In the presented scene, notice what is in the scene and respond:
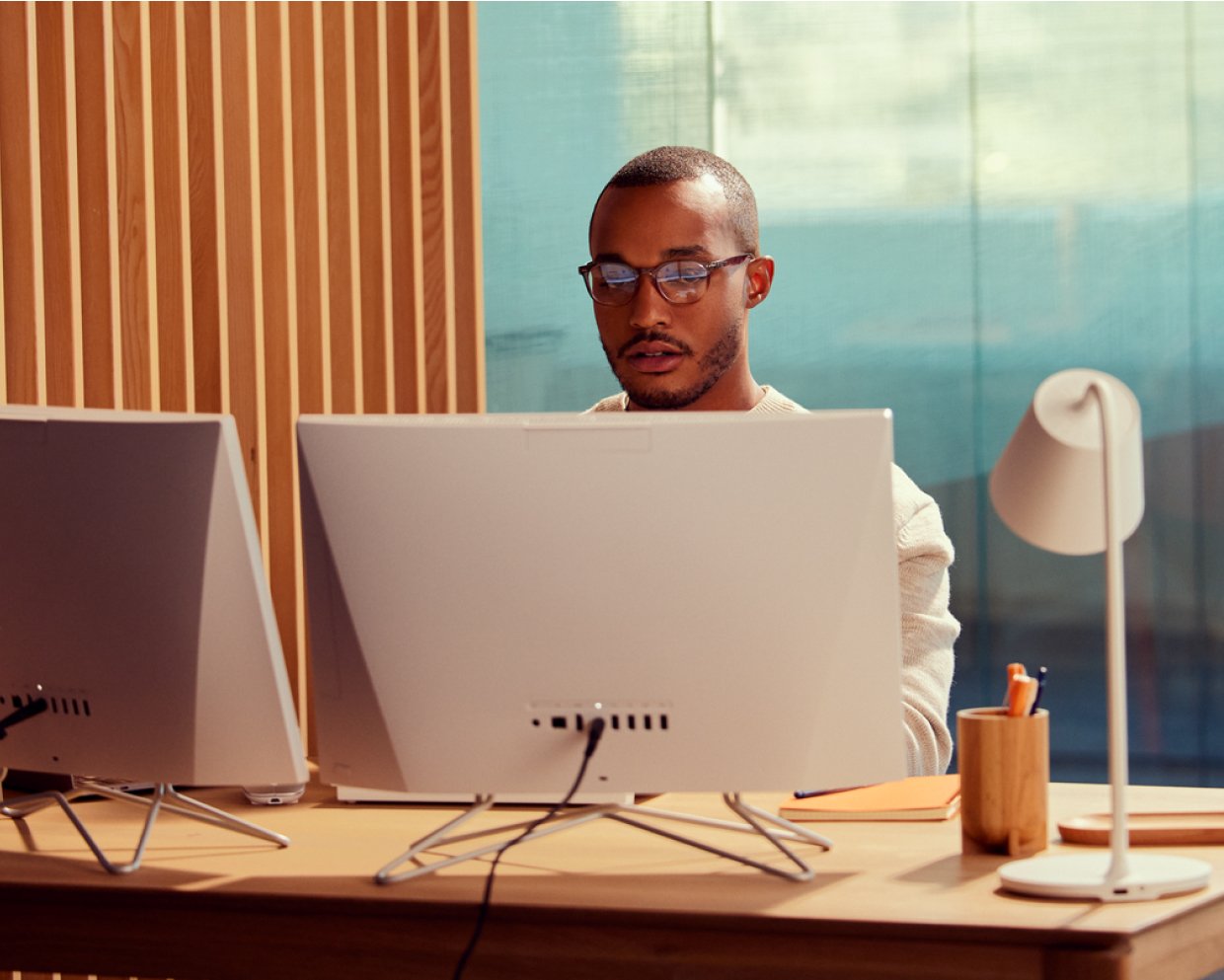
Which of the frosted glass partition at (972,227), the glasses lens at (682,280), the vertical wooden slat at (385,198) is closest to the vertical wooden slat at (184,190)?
the vertical wooden slat at (385,198)

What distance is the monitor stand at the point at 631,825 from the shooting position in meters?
1.11

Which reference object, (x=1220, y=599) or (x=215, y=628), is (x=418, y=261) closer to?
(x=215, y=628)

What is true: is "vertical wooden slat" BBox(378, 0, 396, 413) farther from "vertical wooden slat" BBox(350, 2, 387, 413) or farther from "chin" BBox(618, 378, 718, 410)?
"chin" BBox(618, 378, 718, 410)

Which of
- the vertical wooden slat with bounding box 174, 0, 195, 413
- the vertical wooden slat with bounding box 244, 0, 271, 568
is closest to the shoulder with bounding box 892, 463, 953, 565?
the vertical wooden slat with bounding box 244, 0, 271, 568

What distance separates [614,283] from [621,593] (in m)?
0.97

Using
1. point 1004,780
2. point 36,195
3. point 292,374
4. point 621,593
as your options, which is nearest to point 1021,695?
point 1004,780

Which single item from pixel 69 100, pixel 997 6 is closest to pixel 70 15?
pixel 69 100

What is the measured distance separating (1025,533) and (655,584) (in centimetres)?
29

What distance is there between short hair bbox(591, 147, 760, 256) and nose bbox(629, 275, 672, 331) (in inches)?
7.1

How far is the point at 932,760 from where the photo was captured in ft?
5.08

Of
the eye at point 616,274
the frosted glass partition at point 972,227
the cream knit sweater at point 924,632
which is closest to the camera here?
the cream knit sweater at point 924,632

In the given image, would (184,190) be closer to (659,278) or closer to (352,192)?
(352,192)

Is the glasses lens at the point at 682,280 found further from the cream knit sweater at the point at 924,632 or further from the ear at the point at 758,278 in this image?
the cream knit sweater at the point at 924,632

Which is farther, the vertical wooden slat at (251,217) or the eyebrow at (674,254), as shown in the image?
the vertical wooden slat at (251,217)
